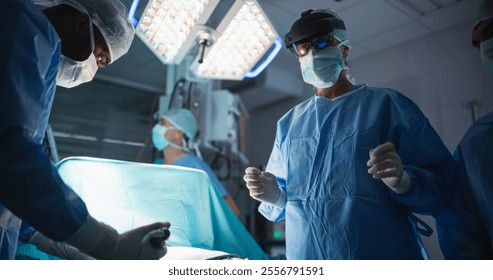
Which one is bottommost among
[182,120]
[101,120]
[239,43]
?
[101,120]

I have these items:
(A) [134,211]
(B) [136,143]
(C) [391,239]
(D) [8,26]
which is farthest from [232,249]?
(B) [136,143]

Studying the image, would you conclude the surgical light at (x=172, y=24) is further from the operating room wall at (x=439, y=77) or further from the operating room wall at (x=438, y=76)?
the operating room wall at (x=439, y=77)

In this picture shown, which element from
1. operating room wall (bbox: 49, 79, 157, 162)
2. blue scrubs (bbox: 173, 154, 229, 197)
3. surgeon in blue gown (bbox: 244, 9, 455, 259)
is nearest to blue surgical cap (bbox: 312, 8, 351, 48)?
surgeon in blue gown (bbox: 244, 9, 455, 259)

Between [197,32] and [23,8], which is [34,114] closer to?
[23,8]

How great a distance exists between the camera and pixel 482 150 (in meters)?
0.95

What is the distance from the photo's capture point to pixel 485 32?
1005 mm

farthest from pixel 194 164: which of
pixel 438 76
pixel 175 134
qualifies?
pixel 438 76

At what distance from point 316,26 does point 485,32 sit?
17.3 inches

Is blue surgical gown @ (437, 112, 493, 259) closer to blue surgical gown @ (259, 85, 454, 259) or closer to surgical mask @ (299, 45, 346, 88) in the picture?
blue surgical gown @ (259, 85, 454, 259)

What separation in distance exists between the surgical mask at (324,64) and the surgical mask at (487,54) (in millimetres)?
365

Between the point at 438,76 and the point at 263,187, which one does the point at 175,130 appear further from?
the point at 438,76

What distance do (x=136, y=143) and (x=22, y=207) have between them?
2.71 metres

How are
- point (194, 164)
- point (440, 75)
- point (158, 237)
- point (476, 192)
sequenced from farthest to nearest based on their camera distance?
1. point (194, 164)
2. point (440, 75)
3. point (476, 192)
4. point (158, 237)

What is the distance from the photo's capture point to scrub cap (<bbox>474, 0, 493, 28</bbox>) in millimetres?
992
